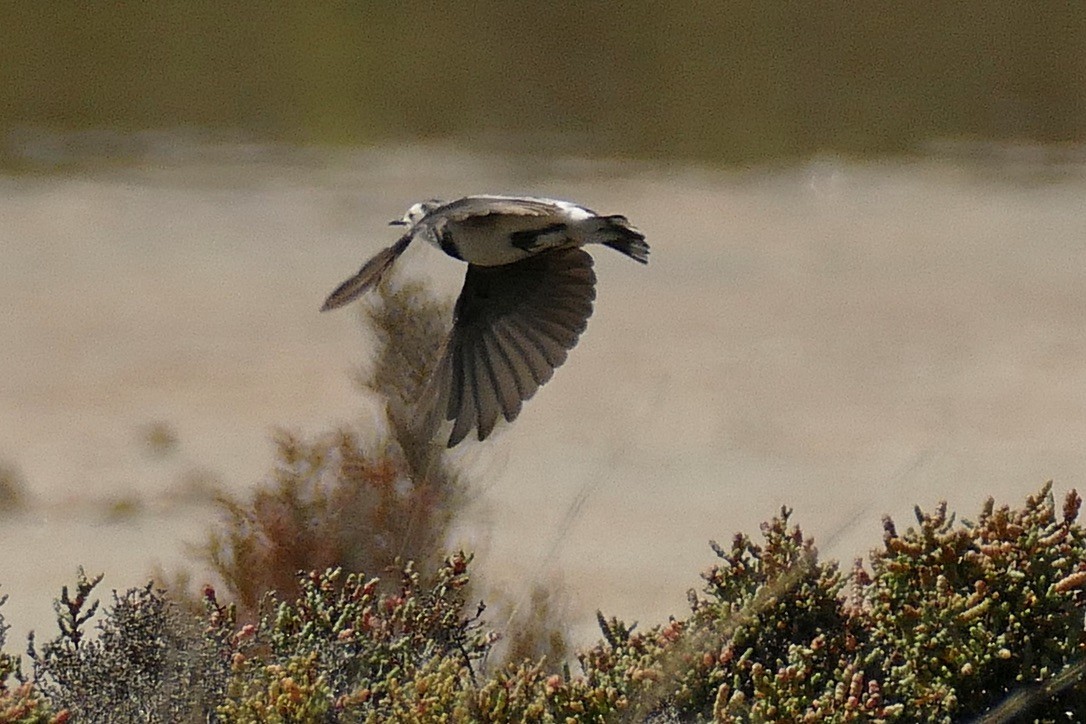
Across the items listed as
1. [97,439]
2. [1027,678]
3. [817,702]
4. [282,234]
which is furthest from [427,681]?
[282,234]

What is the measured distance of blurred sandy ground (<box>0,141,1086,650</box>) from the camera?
595cm

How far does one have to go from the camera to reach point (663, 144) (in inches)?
484

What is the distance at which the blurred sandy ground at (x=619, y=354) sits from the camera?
5.95 m

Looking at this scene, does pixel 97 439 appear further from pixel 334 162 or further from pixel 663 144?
pixel 663 144

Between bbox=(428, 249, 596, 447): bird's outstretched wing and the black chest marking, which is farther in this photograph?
bbox=(428, 249, 596, 447): bird's outstretched wing

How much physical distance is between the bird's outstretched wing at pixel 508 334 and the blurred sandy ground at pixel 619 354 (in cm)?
50

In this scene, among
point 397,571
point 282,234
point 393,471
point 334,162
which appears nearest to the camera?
point 397,571

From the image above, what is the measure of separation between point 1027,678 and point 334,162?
941 cm

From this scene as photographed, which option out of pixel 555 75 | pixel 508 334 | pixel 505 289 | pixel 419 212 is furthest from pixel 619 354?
pixel 555 75

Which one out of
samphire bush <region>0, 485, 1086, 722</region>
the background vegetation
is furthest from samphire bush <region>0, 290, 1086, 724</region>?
the background vegetation

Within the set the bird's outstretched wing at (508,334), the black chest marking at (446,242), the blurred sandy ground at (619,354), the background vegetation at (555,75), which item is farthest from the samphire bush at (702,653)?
the background vegetation at (555,75)

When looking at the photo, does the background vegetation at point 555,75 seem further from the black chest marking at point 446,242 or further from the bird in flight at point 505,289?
the black chest marking at point 446,242

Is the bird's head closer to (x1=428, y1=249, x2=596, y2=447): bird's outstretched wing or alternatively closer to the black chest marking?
the black chest marking

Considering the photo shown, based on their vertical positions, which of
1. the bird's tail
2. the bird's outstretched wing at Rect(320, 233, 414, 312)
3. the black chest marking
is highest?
the black chest marking
